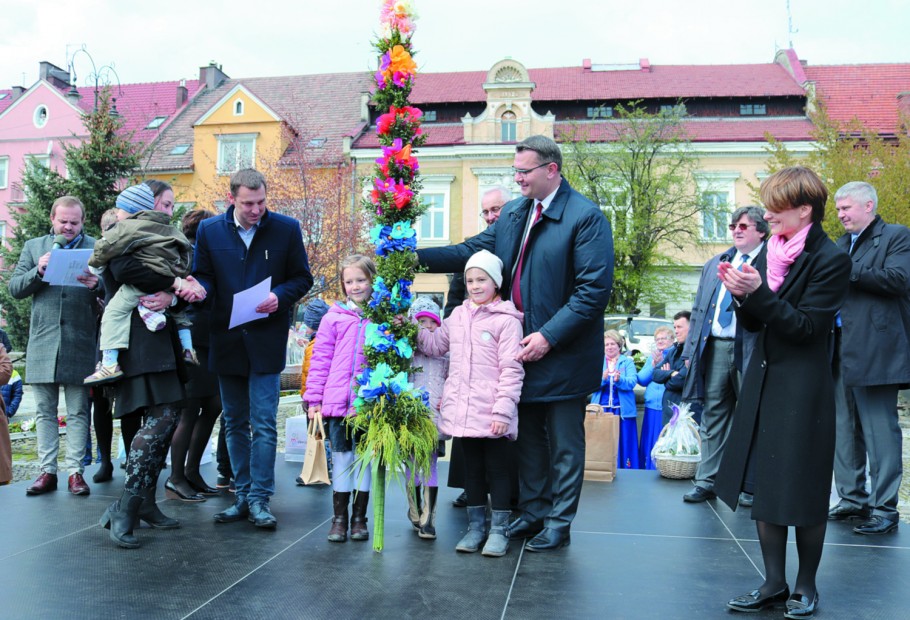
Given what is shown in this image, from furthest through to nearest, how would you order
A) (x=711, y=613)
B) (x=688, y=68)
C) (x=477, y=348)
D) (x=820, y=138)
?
(x=688, y=68)
(x=820, y=138)
(x=477, y=348)
(x=711, y=613)

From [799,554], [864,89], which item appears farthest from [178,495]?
[864,89]

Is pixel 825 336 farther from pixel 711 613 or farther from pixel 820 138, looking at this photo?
pixel 820 138

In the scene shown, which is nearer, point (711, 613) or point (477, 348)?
point (711, 613)

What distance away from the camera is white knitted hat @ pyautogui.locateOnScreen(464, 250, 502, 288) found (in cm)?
471

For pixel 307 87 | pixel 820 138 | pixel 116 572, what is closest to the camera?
pixel 116 572

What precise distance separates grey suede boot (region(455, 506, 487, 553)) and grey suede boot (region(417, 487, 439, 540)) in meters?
0.21

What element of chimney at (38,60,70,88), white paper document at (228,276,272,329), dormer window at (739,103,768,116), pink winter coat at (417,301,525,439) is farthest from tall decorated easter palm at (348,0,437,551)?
chimney at (38,60,70,88)

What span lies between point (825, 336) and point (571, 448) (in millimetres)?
1618

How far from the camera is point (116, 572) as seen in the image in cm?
417

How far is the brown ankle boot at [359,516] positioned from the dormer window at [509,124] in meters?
31.7

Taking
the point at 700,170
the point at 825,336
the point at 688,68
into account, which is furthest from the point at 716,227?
the point at 825,336

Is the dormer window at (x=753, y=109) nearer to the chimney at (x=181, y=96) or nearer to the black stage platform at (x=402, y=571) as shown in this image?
the chimney at (x=181, y=96)

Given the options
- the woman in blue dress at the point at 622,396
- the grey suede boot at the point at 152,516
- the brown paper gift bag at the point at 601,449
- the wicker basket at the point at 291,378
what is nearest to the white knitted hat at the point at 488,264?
the grey suede boot at the point at 152,516

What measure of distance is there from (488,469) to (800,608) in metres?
1.83
